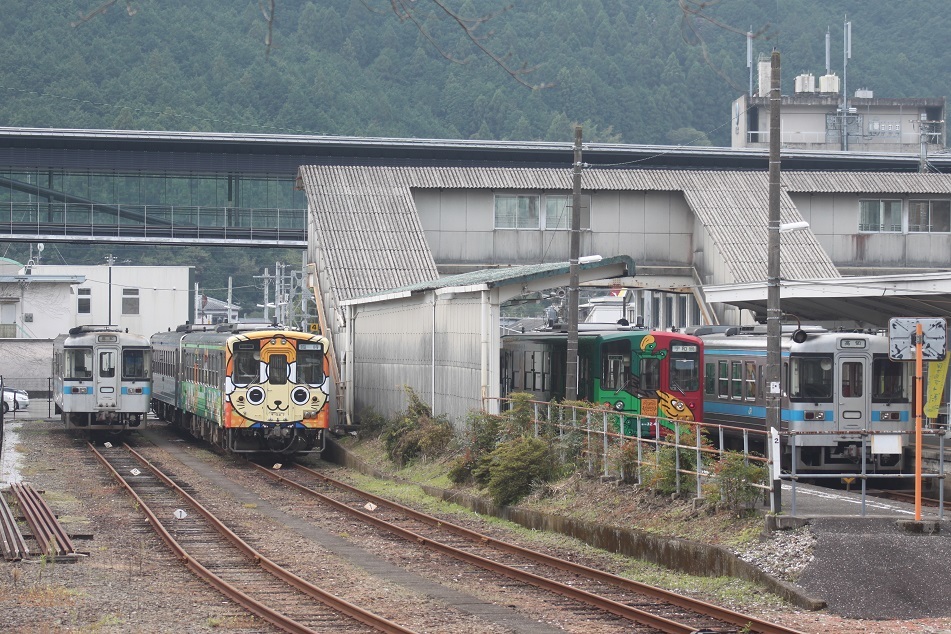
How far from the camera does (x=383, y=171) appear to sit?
133ft

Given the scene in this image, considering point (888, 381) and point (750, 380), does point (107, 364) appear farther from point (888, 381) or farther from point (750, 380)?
point (888, 381)

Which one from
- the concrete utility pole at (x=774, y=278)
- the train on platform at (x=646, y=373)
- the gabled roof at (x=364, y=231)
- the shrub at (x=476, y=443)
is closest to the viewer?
the concrete utility pole at (x=774, y=278)

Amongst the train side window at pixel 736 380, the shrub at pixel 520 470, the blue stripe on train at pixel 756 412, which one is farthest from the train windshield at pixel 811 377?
the shrub at pixel 520 470

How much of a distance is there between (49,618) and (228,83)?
5230 mm

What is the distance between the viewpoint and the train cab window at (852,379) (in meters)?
→ 23.4

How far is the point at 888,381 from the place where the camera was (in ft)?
77.4

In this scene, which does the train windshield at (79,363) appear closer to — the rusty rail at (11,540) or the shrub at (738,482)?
the rusty rail at (11,540)

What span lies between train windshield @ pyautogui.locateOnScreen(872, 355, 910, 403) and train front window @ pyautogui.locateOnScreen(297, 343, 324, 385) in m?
11.8

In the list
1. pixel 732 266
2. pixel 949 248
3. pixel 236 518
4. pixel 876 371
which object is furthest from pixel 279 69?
pixel 949 248

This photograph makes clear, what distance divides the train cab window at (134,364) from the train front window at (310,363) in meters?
7.71

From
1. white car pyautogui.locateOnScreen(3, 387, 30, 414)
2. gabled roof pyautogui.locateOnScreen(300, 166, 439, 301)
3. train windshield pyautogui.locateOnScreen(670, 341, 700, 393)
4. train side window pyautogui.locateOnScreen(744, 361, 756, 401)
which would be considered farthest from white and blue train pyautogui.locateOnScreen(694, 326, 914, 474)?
white car pyautogui.locateOnScreen(3, 387, 30, 414)

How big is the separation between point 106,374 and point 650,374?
1551cm

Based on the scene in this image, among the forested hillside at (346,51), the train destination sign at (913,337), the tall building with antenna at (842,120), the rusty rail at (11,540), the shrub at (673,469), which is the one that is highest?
the tall building with antenna at (842,120)

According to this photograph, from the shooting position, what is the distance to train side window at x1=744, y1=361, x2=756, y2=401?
25.2 m
